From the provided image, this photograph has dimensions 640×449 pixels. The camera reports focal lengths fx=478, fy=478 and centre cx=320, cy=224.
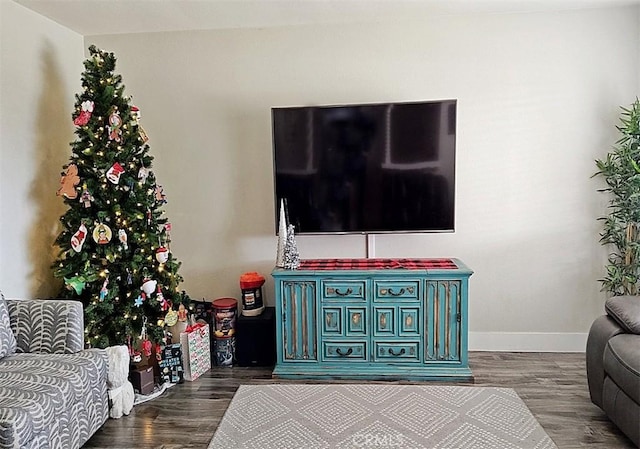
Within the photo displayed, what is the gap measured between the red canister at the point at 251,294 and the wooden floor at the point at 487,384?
17.0 inches

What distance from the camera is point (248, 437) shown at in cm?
256

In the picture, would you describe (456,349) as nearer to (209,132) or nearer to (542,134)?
(542,134)

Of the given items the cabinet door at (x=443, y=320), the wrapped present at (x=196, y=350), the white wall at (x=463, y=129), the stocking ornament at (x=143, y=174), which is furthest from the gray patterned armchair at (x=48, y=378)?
the cabinet door at (x=443, y=320)

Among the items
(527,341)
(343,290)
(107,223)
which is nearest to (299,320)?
(343,290)

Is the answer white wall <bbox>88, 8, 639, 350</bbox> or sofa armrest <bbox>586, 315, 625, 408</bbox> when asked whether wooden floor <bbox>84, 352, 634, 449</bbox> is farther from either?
white wall <bbox>88, 8, 639, 350</bbox>

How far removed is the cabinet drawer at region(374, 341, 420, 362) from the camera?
3.30 m

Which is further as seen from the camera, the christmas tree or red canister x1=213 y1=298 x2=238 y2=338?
red canister x1=213 y1=298 x2=238 y2=338

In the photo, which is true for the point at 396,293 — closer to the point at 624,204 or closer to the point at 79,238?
the point at 624,204

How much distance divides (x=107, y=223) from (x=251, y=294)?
3.81 ft

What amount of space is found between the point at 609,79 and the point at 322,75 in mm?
2152

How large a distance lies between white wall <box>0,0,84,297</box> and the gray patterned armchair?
0.55m

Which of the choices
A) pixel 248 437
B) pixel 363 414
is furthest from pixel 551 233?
pixel 248 437
